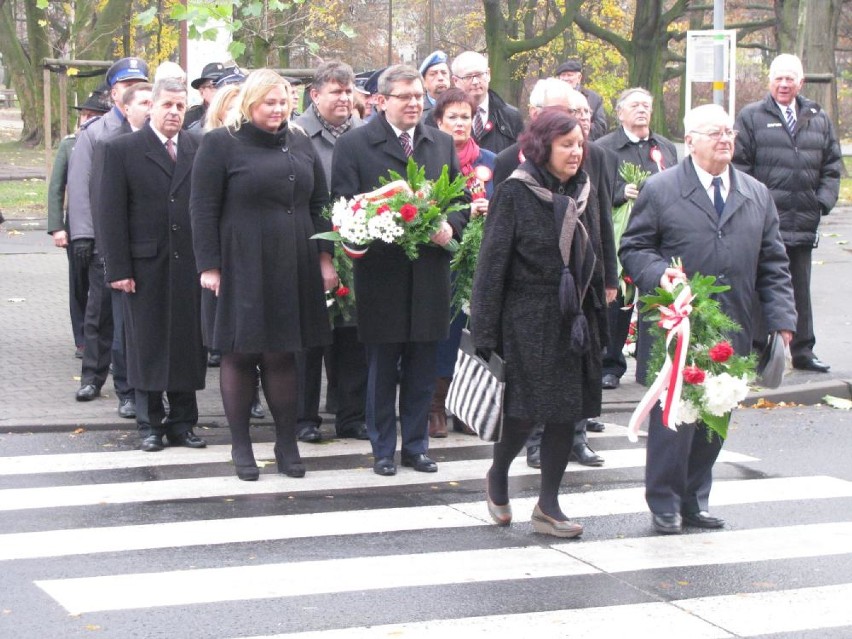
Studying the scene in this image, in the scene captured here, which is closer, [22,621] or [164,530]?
[22,621]

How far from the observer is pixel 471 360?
6.67 meters

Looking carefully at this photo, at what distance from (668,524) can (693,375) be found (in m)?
0.77

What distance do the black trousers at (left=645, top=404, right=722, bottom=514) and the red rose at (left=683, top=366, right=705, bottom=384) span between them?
270 millimetres

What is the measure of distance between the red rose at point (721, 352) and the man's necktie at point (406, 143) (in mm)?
2301

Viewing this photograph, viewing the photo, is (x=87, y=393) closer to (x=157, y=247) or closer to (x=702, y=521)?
(x=157, y=247)

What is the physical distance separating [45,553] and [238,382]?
178cm

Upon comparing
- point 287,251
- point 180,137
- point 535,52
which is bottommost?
point 287,251

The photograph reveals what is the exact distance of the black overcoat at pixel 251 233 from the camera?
745 centimetres

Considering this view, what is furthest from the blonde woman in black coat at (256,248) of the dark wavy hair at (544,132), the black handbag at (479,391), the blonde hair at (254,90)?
the dark wavy hair at (544,132)

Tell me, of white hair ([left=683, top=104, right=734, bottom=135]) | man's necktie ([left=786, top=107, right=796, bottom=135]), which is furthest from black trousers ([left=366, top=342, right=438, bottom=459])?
man's necktie ([left=786, top=107, right=796, bottom=135])

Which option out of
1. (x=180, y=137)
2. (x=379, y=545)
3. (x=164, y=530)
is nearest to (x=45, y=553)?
(x=164, y=530)

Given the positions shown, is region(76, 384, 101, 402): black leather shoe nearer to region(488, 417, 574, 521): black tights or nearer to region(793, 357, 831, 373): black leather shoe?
region(488, 417, 574, 521): black tights

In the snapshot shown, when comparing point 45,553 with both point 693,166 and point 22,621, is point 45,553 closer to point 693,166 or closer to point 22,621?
point 22,621

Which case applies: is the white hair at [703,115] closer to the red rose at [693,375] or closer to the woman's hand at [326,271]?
the red rose at [693,375]
